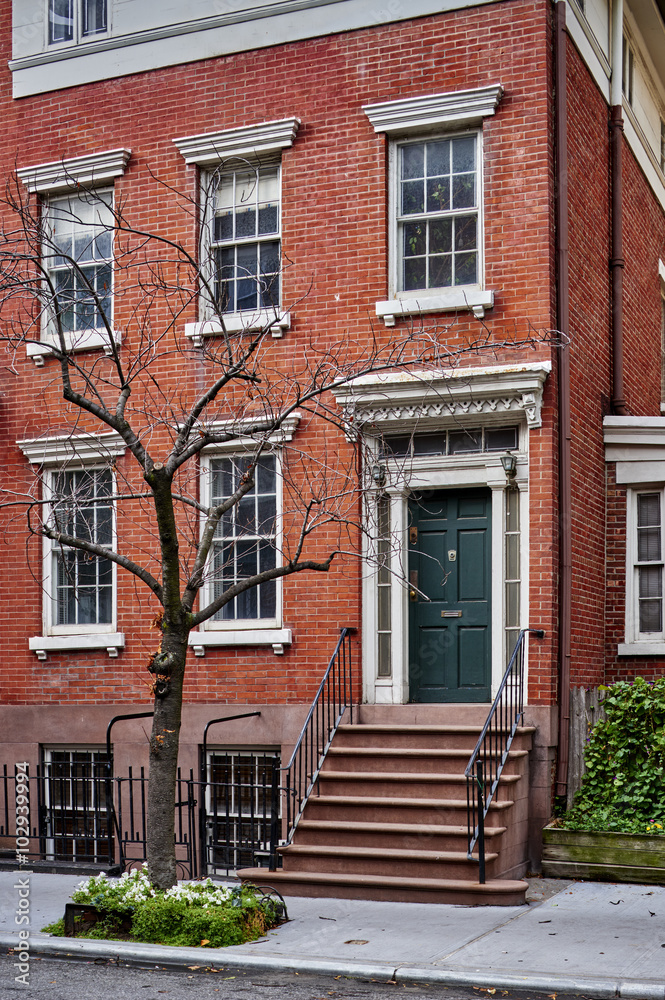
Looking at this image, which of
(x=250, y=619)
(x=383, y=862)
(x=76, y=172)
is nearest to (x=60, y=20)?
(x=76, y=172)

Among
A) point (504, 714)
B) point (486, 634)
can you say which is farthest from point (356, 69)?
point (504, 714)

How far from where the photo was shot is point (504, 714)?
11609 millimetres

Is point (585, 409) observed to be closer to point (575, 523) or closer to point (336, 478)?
point (575, 523)

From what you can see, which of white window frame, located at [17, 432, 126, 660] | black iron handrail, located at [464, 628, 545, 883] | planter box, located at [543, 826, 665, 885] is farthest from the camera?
white window frame, located at [17, 432, 126, 660]

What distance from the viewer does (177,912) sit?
8898mm

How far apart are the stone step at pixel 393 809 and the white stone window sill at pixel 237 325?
502 centimetres

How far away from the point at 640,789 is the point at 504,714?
1.50m

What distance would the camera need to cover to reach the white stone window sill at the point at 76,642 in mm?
13805

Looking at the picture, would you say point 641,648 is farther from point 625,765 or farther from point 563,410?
point 563,410

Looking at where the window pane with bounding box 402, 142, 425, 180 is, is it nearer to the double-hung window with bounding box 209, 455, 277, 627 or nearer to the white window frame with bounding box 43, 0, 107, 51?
the double-hung window with bounding box 209, 455, 277, 627

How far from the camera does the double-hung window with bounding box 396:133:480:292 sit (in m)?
12.8

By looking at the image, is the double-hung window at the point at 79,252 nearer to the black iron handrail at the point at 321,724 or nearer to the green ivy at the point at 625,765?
the black iron handrail at the point at 321,724

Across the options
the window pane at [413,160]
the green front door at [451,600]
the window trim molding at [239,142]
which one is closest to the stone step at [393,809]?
the green front door at [451,600]

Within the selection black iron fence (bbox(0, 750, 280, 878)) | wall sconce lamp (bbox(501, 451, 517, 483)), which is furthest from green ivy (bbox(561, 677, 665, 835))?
black iron fence (bbox(0, 750, 280, 878))
